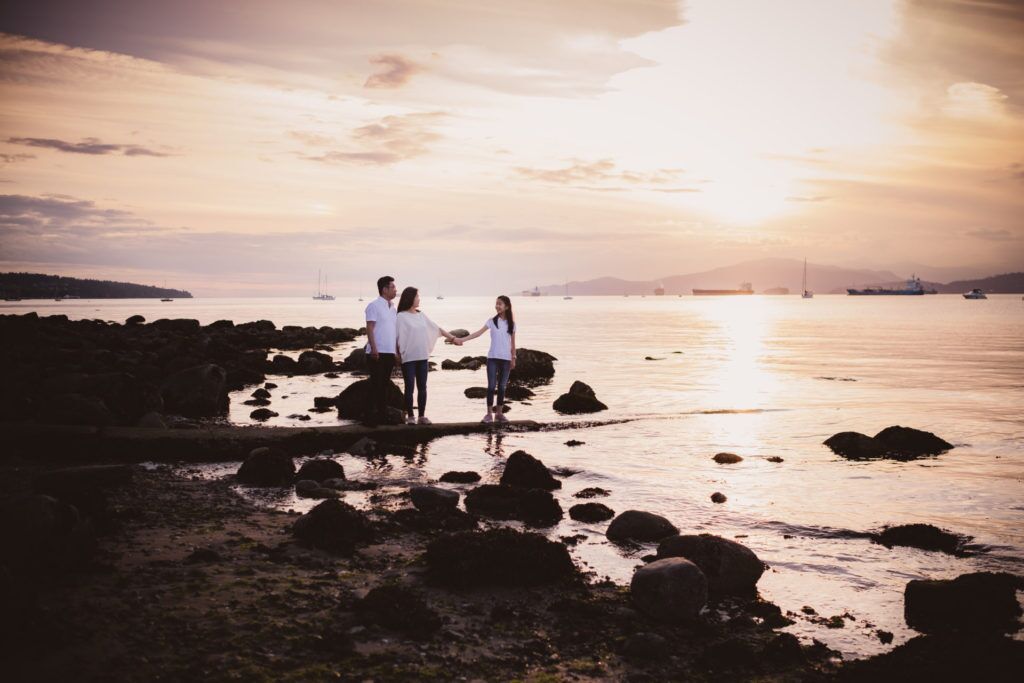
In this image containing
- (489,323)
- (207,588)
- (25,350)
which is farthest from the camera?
(25,350)

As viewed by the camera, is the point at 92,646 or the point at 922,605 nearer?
the point at 92,646

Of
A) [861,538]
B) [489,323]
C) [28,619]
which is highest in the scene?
[489,323]

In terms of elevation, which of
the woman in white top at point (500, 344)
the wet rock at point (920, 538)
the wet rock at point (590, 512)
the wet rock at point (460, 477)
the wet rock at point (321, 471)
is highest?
the woman in white top at point (500, 344)

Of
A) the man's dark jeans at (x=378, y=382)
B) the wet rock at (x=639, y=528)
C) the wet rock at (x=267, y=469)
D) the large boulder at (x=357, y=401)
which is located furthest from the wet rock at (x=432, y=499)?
the large boulder at (x=357, y=401)

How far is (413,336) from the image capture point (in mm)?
15922

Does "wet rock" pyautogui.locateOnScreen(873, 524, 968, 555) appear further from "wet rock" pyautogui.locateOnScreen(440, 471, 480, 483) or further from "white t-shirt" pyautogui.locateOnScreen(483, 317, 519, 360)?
"white t-shirt" pyautogui.locateOnScreen(483, 317, 519, 360)

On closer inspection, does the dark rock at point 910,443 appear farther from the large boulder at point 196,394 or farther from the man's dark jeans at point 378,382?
the large boulder at point 196,394

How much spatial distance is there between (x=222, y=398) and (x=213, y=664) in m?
18.2

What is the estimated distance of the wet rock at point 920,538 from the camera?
10234 millimetres

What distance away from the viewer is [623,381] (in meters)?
34.2

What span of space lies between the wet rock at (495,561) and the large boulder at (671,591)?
1103 millimetres

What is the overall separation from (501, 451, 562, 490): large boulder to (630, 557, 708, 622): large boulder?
495 centimetres

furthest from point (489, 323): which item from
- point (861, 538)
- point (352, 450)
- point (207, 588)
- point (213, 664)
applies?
point (213, 664)

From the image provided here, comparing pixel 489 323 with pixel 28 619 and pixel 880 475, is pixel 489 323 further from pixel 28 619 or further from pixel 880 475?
pixel 28 619
